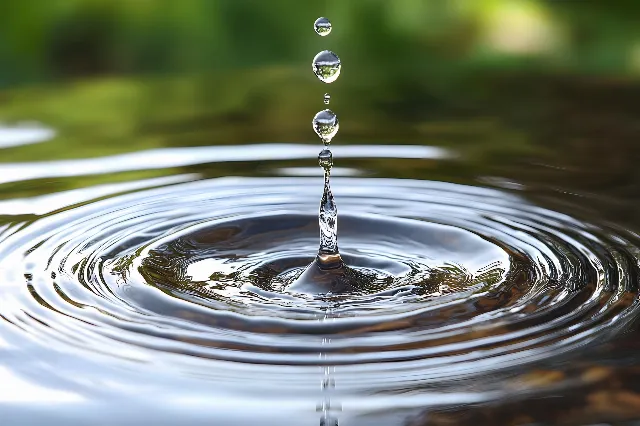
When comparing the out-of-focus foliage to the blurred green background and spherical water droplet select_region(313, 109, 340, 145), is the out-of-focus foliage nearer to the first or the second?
the blurred green background

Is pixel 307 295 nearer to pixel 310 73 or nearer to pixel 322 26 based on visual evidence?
pixel 322 26

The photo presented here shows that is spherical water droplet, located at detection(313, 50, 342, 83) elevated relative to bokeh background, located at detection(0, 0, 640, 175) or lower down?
lower down

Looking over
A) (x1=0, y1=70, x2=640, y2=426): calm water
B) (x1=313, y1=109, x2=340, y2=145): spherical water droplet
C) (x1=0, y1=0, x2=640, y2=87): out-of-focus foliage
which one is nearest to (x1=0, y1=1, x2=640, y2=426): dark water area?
(x1=0, y1=70, x2=640, y2=426): calm water

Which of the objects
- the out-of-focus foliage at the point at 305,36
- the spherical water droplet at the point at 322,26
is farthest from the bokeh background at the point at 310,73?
the spherical water droplet at the point at 322,26

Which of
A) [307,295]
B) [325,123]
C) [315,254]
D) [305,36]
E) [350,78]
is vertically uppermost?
[305,36]

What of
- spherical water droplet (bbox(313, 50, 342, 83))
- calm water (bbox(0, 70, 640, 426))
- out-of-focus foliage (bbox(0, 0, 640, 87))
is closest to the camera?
calm water (bbox(0, 70, 640, 426))

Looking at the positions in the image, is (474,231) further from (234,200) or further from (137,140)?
(137,140)

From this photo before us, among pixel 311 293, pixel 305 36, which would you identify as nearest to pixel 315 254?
pixel 311 293

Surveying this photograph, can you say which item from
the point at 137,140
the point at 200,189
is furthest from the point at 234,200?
the point at 137,140
